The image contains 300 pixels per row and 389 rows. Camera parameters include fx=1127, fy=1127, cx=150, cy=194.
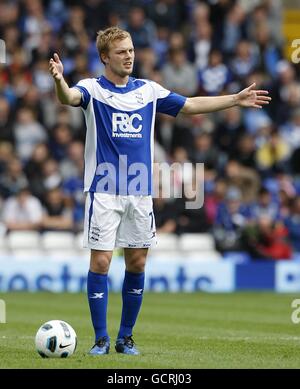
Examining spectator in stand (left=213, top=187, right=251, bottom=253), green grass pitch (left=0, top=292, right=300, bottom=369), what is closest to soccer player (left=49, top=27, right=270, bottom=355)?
green grass pitch (left=0, top=292, right=300, bottom=369)

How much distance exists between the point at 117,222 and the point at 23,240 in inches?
371

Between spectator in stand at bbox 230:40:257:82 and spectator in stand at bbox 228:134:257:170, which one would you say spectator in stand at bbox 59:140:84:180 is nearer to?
spectator in stand at bbox 228:134:257:170

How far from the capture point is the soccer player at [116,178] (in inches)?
352

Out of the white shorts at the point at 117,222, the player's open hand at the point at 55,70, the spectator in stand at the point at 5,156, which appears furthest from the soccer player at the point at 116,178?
the spectator in stand at the point at 5,156

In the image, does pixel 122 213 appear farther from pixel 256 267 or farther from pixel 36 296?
pixel 256 267

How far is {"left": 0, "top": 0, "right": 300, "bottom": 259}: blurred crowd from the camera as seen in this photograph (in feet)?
62.0

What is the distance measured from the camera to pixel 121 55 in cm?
901

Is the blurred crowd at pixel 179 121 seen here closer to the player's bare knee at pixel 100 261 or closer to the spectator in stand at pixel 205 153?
the spectator in stand at pixel 205 153

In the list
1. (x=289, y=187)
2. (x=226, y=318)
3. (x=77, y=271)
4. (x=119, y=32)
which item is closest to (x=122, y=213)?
(x=119, y=32)

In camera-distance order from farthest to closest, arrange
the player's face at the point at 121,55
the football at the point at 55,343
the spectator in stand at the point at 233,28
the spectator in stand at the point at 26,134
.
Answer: the spectator in stand at the point at 233,28 → the spectator in stand at the point at 26,134 → the player's face at the point at 121,55 → the football at the point at 55,343

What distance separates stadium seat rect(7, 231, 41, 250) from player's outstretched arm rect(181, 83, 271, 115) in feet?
30.0

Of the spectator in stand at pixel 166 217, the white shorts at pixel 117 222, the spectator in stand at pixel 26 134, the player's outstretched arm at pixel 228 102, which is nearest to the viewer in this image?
the white shorts at pixel 117 222

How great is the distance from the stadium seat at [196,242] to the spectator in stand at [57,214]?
77.5 inches

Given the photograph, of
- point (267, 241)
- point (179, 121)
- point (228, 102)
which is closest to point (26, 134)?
point (179, 121)
